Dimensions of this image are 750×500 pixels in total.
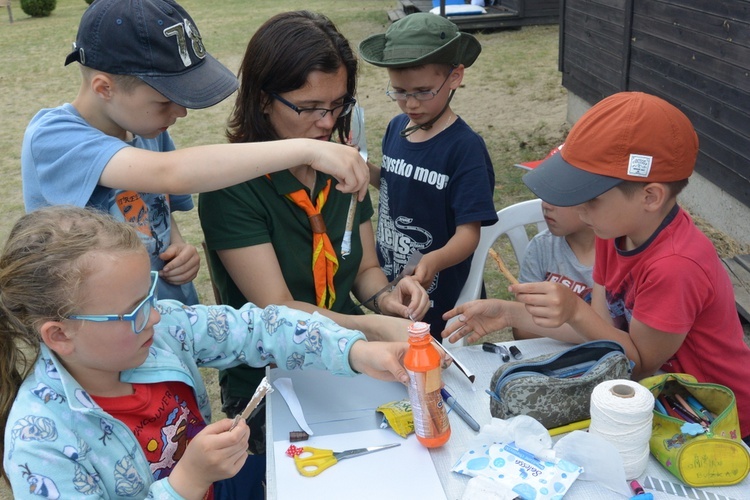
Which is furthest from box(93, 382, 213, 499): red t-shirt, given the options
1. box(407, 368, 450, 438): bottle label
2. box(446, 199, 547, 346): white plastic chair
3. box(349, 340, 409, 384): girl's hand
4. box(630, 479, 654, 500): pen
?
box(446, 199, 547, 346): white plastic chair

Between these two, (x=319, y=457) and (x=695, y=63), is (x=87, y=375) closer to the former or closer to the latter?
→ (x=319, y=457)

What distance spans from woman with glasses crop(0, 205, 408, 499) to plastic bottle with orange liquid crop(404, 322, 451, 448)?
0.45ft

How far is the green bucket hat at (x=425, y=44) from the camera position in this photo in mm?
2764

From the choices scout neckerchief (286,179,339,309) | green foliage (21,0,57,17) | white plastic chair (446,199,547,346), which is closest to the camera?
scout neckerchief (286,179,339,309)

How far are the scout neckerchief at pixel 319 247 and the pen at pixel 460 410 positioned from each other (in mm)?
628

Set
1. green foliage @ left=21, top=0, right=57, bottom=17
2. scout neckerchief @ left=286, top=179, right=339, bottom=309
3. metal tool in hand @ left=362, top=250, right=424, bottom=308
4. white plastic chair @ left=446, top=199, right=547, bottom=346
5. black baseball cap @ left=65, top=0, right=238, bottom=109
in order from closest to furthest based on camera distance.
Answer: black baseball cap @ left=65, top=0, right=238, bottom=109 < scout neckerchief @ left=286, top=179, right=339, bottom=309 < metal tool in hand @ left=362, top=250, right=424, bottom=308 < white plastic chair @ left=446, top=199, right=547, bottom=346 < green foliage @ left=21, top=0, right=57, bottom=17

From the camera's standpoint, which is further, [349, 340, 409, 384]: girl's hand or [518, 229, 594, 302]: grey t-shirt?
[518, 229, 594, 302]: grey t-shirt

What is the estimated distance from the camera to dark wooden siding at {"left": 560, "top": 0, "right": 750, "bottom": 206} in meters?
4.37

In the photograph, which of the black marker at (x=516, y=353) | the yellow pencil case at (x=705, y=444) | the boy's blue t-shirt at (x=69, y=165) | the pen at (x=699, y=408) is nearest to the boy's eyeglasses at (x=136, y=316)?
the boy's blue t-shirt at (x=69, y=165)

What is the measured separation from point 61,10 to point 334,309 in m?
22.9

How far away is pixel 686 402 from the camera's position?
5.31 feet

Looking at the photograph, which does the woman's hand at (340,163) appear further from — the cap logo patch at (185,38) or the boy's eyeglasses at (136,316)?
the boy's eyeglasses at (136,316)

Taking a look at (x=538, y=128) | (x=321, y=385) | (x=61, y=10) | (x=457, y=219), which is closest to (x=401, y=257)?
(x=457, y=219)

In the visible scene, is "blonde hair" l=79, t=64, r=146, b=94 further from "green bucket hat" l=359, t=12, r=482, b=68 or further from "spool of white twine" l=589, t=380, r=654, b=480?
"spool of white twine" l=589, t=380, r=654, b=480
